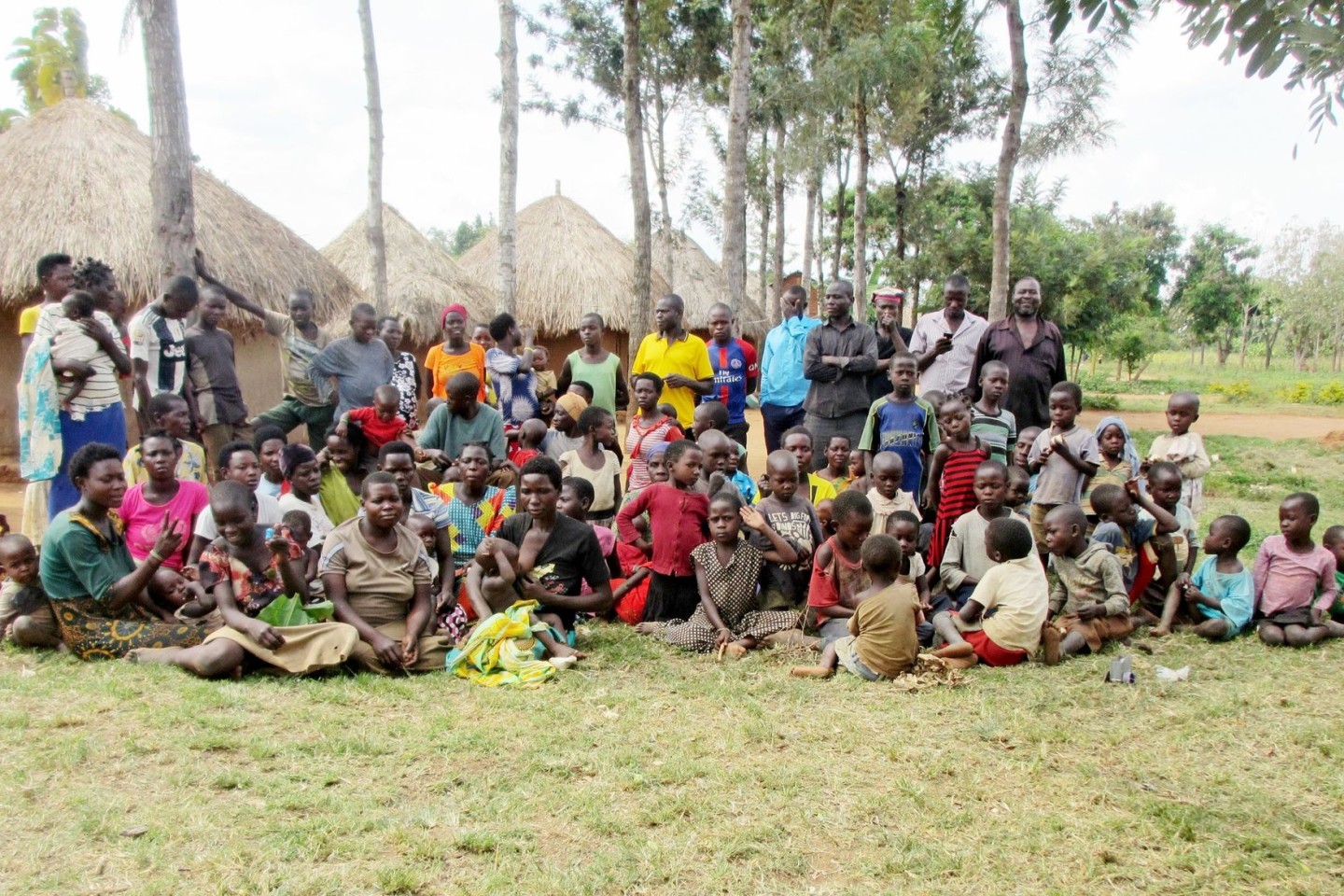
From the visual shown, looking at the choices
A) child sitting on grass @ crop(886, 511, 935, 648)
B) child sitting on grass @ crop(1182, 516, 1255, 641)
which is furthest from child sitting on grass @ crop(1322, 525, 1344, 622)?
child sitting on grass @ crop(886, 511, 935, 648)

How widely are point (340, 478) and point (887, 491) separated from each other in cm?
313

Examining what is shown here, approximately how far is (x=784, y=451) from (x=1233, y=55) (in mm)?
3704

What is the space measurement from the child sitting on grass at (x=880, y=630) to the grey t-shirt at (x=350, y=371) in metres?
3.76

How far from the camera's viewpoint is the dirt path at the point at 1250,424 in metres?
17.1

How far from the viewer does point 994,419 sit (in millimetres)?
6195

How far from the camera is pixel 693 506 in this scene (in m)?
5.56

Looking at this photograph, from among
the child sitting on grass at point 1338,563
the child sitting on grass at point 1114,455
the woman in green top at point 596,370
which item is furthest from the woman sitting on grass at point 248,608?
the child sitting on grass at point 1338,563

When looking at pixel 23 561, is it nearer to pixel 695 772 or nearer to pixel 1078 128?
pixel 695 772

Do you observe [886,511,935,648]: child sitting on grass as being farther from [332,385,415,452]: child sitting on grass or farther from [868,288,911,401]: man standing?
[332,385,415,452]: child sitting on grass

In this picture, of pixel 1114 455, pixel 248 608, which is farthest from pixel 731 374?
pixel 248 608

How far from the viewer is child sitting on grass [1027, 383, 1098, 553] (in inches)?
229

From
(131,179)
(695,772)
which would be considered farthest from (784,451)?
(131,179)

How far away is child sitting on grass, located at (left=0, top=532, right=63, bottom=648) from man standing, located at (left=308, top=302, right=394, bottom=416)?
2.38 meters

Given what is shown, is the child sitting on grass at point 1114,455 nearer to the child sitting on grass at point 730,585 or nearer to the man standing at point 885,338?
the man standing at point 885,338
